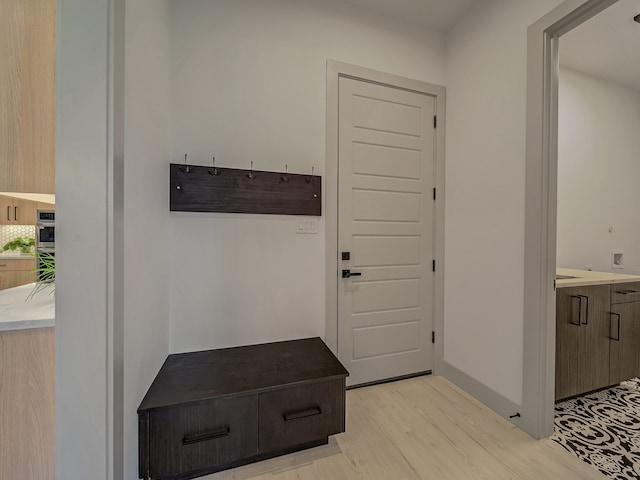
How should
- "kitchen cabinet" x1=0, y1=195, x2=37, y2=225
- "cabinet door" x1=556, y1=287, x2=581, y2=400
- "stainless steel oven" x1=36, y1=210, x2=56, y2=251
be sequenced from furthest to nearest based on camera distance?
"kitchen cabinet" x1=0, y1=195, x2=37, y2=225
"cabinet door" x1=556, y1=287, x2=581, y2=400
"stainless steel oven" x1=36, y1=210, x2=56, y2=251

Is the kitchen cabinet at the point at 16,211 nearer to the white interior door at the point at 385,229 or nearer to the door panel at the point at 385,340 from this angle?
the white interior door at the point at 385,229

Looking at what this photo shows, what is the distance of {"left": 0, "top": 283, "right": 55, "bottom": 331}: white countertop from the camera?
1018 mm

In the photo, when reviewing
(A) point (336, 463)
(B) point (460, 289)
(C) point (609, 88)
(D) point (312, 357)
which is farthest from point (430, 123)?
(A) point (336, 463)

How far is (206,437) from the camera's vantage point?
1302 millimetres

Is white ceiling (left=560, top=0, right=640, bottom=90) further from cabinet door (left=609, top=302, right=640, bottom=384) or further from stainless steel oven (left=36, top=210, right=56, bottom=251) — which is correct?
stainless steel oven (left=36, top=210, right=56, bottom=251)

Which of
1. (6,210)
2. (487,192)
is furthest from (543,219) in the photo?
(6,210)

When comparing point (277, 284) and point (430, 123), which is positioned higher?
point (430, 123)

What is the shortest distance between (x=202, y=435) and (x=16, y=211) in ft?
11.9

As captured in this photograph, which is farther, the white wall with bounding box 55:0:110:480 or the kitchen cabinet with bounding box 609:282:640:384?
the kitchen cabinet with bounding box 609:282:640:384

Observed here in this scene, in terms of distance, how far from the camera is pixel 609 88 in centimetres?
287

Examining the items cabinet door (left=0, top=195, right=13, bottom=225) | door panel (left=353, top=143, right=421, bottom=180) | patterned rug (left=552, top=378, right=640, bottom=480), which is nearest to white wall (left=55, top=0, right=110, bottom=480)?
door panel (left=353, top=143, right=421, bottom=180)

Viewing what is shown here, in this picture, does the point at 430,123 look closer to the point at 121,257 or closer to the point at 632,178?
the point at 121,257

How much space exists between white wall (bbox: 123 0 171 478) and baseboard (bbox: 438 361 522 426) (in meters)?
2.17

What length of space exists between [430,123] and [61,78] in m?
2.37
